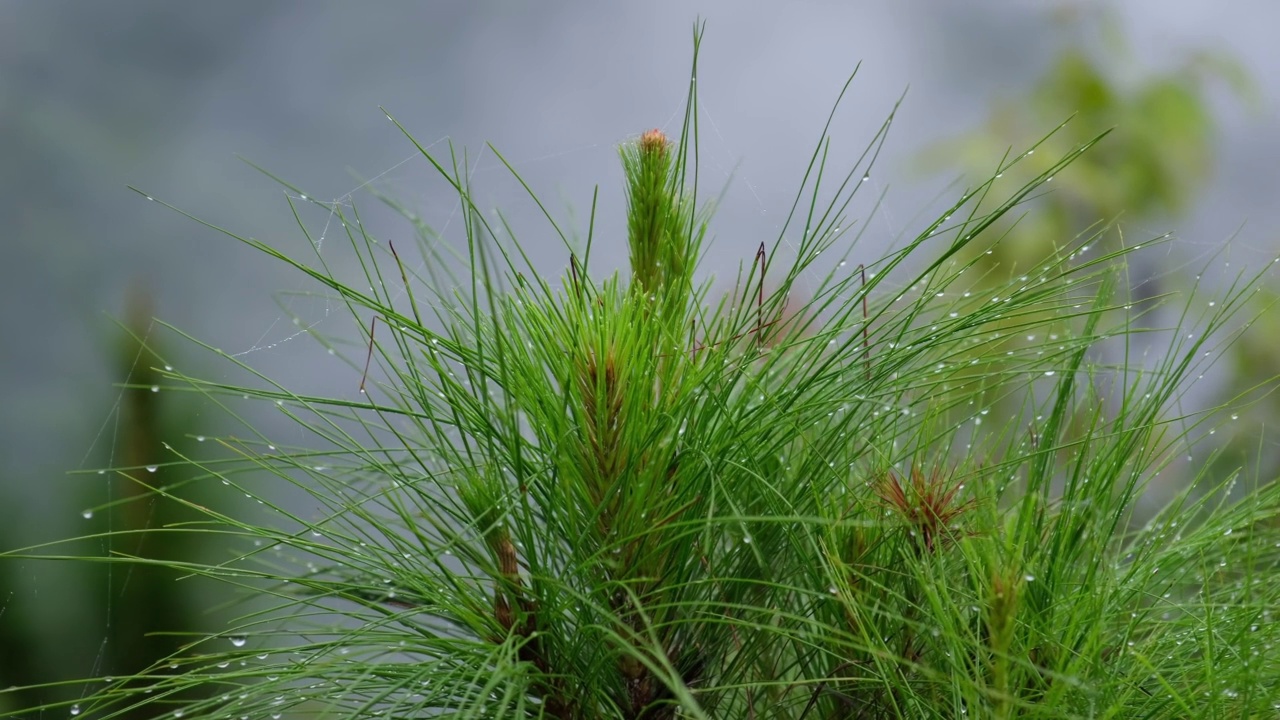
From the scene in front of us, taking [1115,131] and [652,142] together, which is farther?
[1115,131]

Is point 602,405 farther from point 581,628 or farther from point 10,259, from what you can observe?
point 10,259

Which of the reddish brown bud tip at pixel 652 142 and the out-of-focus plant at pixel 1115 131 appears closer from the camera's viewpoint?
the reddish brown bud tip at pixel 652 142

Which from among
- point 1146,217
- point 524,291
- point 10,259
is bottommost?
point 1146,217

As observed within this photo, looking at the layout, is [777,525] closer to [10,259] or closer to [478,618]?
[478,618]

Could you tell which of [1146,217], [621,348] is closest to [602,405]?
[621,348]

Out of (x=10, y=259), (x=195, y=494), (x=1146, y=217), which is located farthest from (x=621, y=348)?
(x=1146, y=217)

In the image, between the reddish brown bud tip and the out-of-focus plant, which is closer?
the reddish brown bud tip

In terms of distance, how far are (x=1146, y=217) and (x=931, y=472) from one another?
7.93 ft

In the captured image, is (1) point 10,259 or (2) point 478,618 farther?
(1) point 10,259

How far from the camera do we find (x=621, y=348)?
12.4 inches

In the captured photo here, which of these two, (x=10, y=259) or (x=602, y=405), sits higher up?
(x=10, y=259)

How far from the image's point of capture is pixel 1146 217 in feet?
8.07

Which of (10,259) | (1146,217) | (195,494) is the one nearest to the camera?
(195,494)

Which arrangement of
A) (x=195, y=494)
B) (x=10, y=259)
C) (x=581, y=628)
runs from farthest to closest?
(x=10, y=259) → (x=195, y=494) → (x=581, y=628)
